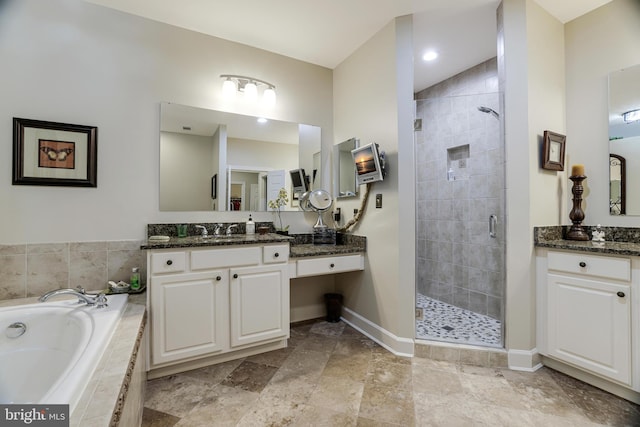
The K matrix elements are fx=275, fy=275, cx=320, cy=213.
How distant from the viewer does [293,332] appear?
100 inches

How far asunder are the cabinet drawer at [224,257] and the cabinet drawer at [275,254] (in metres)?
0.05

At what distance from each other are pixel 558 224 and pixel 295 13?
2.62m

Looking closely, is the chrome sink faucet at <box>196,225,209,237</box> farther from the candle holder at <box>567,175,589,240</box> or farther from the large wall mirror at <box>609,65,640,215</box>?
the large wall mirror at <box>609,65,640,215</box>

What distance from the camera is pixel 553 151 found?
207 cm

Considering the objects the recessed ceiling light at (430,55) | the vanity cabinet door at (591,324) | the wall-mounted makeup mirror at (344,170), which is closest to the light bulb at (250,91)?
the wall-mounted makeup mirror at (344,170)

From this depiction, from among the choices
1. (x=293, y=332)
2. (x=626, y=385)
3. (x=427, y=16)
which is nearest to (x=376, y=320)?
(x=293, y=332)

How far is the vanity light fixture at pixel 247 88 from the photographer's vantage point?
2.43 metres

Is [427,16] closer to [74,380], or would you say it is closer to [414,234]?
[414,234]

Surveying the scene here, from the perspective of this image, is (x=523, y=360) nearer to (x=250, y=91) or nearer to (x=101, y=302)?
(x=101, y=302)

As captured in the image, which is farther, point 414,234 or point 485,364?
point 414,234

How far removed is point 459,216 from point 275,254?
1.98 m

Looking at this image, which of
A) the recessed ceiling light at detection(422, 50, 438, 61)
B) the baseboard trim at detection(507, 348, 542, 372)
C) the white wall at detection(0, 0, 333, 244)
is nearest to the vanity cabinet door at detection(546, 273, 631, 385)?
the baseboard trim at detection(507, 348, 542, 372)

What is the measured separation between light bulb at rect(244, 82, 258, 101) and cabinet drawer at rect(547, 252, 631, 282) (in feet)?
8.80

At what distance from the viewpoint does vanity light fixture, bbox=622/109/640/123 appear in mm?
1930
